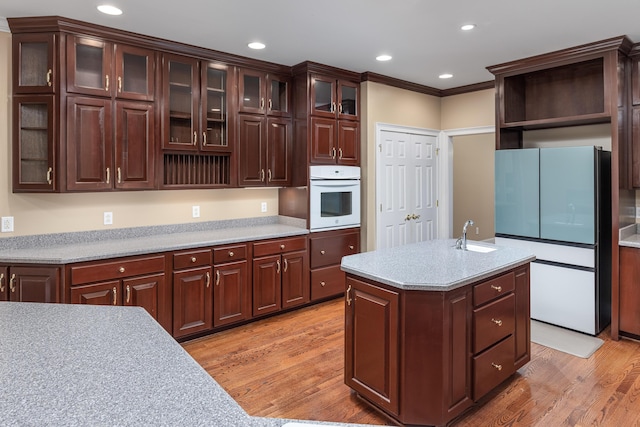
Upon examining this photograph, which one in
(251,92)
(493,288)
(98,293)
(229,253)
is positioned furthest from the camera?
(251,92)

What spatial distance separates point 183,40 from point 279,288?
250 cm

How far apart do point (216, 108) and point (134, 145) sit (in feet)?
2.87

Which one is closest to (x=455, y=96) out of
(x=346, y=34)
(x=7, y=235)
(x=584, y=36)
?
(x=584, y=36)

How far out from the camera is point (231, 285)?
3.74 m

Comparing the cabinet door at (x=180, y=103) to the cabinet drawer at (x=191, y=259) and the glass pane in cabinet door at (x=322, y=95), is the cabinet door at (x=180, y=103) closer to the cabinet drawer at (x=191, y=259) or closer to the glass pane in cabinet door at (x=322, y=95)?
the cabinet drawer at (x=191, y=259)

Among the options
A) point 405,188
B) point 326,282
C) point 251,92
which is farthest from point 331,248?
point 251,92

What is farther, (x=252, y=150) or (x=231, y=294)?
(x=252, y=150)

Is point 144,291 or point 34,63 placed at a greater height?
point 34,63

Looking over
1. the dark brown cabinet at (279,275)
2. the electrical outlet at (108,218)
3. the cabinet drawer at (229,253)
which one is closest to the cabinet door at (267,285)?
the dark brown cabinet at (279,275)

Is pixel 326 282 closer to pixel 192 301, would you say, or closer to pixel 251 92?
pixel 192 301

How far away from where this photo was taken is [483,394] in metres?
2.44

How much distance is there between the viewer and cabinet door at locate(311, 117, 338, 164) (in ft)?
14.3

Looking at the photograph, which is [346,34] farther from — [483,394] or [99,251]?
[483,394]

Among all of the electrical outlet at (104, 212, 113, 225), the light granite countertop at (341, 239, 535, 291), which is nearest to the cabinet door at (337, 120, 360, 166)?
the light granite countertop at (341, 239, 535, 291)
